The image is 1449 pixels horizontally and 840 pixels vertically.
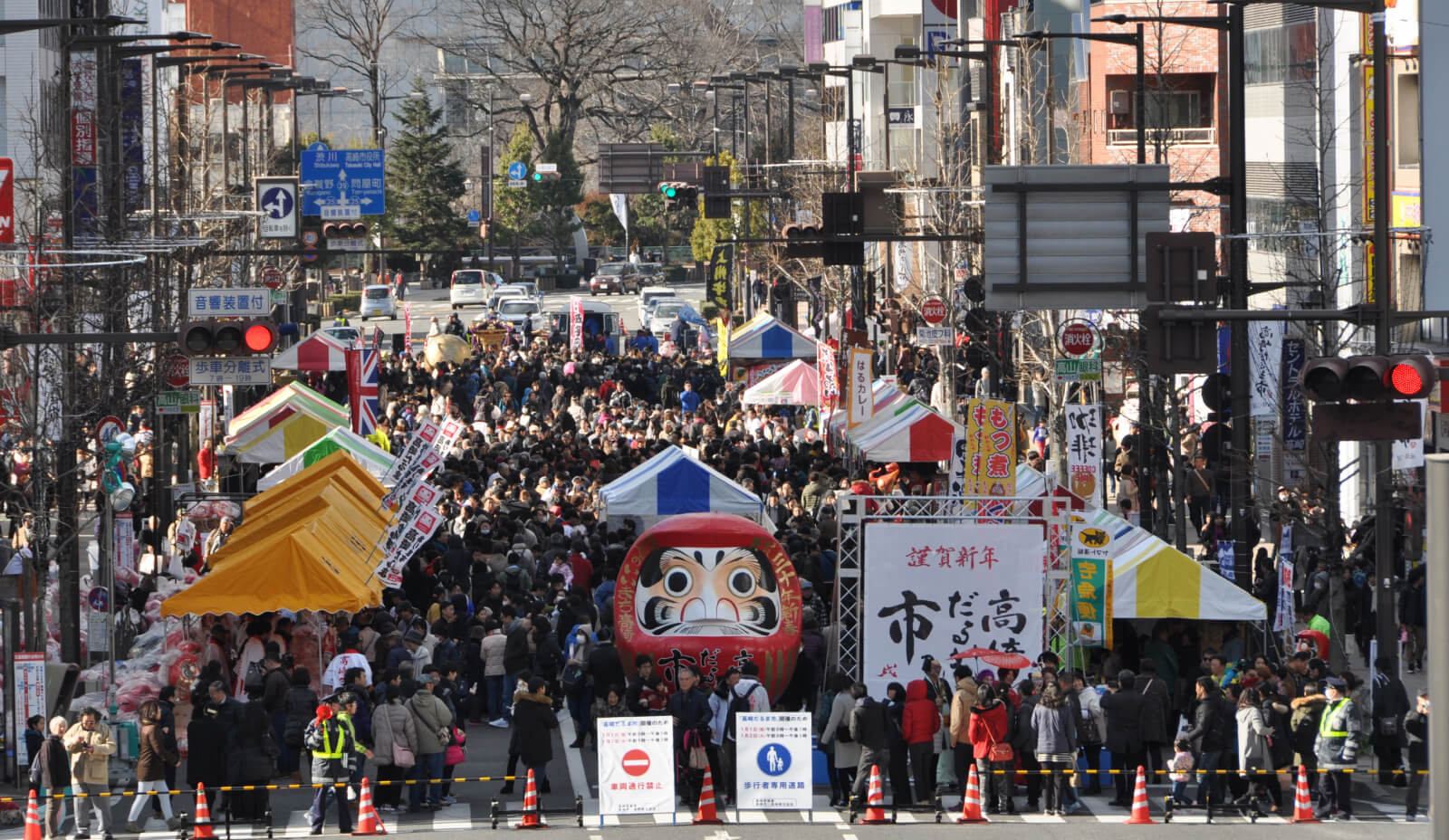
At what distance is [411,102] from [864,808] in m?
77.9

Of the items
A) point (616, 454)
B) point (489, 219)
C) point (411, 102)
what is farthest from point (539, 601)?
point (411, 102)

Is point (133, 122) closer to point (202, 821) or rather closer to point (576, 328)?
point (576, 328)

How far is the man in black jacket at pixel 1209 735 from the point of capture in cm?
1633

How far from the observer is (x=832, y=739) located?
1677cm

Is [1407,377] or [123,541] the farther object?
[123,541]

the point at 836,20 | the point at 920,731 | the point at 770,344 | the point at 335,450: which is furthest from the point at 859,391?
the point at 836,20

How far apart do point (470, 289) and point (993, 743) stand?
66.8 metres

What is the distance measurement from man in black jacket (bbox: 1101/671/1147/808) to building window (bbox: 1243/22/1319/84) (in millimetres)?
18666

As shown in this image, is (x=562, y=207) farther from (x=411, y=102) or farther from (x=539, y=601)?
(x=539, y=601)

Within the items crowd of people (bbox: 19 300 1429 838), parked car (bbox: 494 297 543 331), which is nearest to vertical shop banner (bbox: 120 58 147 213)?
crowd of people (bbox: 19 300 1429 838)

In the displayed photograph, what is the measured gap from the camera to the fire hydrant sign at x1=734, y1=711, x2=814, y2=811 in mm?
16094

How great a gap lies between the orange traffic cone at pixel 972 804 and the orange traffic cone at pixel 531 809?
323 centimetres

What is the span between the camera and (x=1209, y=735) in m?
16.4

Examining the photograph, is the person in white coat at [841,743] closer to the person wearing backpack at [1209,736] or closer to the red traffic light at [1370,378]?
the person wearing backpack at [1209,736]
